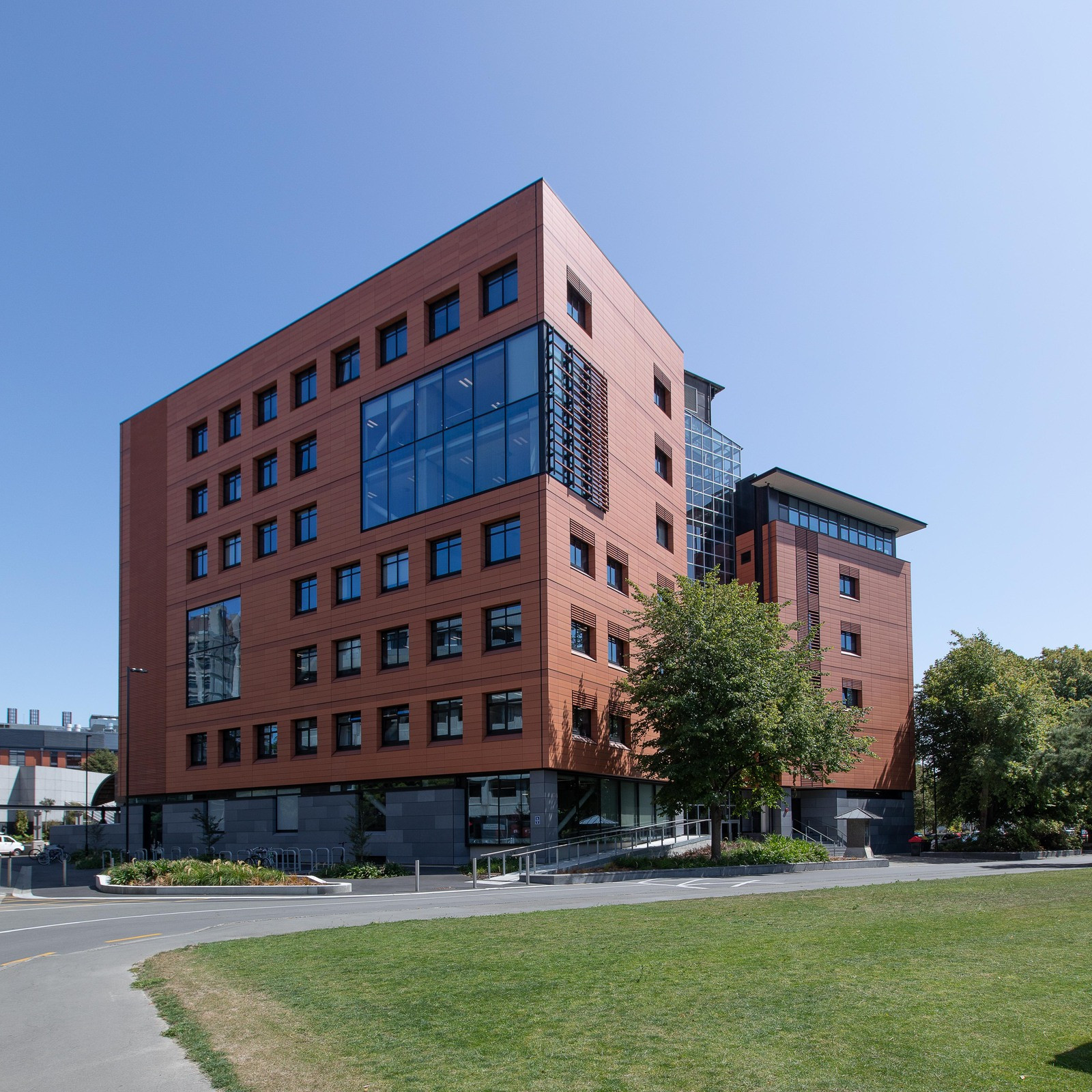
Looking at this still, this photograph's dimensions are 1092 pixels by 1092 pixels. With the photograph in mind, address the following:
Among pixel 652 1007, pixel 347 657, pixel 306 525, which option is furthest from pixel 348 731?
pixel 652 1007

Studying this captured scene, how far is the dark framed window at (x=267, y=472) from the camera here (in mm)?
50094

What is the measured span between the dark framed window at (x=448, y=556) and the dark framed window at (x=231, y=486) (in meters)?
15.9

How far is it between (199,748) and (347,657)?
1361cm

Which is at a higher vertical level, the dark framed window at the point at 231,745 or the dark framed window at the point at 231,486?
the dark framed window at the point at 231,486

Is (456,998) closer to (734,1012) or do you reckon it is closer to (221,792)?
(734,1012)

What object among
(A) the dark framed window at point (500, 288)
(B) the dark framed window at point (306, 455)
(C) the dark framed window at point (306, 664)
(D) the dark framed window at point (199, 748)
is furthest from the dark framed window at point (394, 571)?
(D) the dark framed window at point (199, 748)

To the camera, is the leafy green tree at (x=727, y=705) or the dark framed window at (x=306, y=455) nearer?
the leafy green tree at (x=727, y=705)

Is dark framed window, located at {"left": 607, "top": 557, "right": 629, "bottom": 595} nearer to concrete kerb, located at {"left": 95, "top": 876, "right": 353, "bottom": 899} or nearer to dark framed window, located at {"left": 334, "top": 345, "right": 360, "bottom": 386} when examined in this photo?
dark framed window, located at {"left": 334, "top": 345, "right": 360, "bottom": 386}

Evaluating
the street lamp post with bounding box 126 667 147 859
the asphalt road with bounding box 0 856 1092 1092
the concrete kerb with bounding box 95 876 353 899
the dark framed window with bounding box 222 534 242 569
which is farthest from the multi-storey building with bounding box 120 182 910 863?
the concrete kerb with bounding box 95 876 353 899

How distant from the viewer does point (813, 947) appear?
39.9 feet

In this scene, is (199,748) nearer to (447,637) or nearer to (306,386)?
(306,386)

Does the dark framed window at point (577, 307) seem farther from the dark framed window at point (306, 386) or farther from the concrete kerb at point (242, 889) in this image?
the concrete kerb at point (242, 889)

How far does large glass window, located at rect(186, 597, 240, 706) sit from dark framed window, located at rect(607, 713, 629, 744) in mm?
19688

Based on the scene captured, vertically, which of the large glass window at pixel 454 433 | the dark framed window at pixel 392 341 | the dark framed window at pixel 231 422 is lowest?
the large glass window at pixel 454 433
